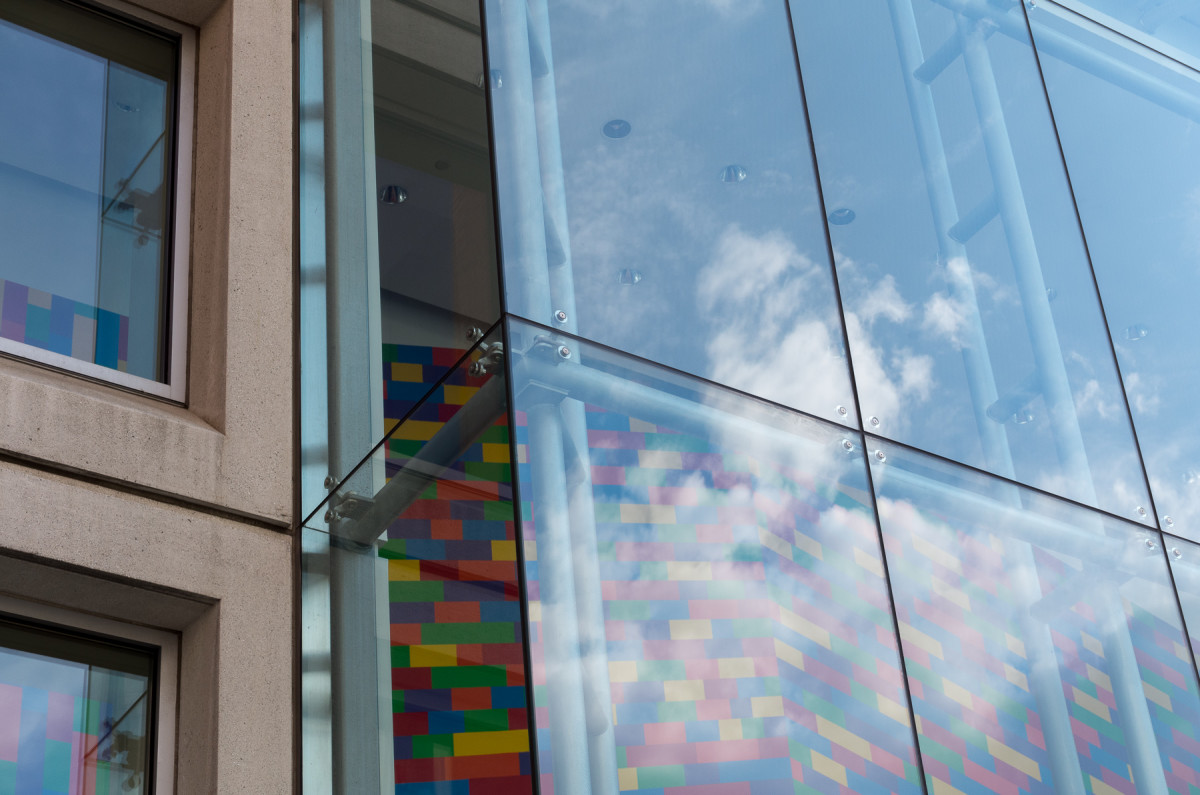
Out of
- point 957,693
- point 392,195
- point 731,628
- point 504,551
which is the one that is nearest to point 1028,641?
point 957,693

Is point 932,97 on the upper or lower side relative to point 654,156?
upper

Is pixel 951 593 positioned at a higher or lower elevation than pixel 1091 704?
higher

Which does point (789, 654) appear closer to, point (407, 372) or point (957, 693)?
point (957, 693)

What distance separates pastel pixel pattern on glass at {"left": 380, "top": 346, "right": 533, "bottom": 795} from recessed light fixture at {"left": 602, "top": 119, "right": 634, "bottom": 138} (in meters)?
0.89

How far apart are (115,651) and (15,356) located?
108 cm

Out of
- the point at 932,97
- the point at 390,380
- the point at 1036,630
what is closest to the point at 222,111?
the point at 390,380

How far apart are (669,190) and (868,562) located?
130 cm

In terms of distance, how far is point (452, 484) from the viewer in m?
3.66

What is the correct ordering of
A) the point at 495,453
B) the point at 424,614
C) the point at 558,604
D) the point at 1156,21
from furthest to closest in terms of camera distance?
the point at 1156,21 → the point at 424,614 → the point at 495,453 → the point at 558,604

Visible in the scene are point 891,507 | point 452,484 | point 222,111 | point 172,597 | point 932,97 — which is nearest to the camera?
point 452,484

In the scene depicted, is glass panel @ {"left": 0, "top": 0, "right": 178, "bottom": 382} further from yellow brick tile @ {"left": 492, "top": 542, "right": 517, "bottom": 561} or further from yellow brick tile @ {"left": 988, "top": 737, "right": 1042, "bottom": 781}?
yellow brick tile @ {"left": 988, "top": 737, "right": 1042, "bottom": 781}

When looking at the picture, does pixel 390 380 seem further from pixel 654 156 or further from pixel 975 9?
pixel 975 9

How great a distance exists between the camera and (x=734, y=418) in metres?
3.85

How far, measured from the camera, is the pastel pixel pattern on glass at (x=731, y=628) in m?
3.31
